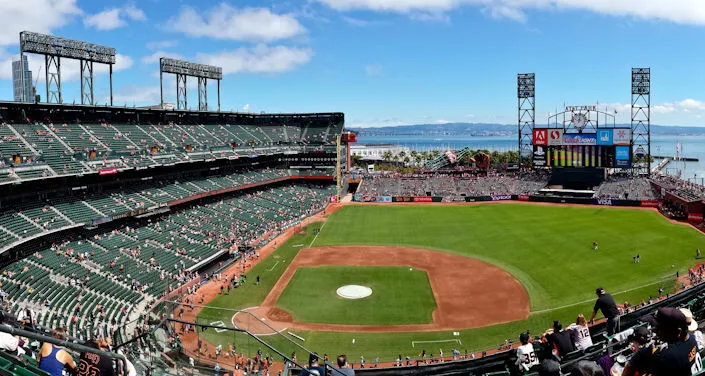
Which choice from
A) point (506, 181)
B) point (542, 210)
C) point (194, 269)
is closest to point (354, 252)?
point (194, 269)

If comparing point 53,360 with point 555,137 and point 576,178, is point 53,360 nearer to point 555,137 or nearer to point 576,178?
point 555,137

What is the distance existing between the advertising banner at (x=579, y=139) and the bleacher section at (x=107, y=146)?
49374mm

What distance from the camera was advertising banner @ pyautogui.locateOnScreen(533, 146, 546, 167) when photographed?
79.5 metres

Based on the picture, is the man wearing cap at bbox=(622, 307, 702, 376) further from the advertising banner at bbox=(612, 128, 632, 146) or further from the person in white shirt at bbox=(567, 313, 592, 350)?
the advertising banner at bbox=(612, 128, 632, 146)

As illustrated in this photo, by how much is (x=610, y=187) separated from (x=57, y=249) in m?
74.9

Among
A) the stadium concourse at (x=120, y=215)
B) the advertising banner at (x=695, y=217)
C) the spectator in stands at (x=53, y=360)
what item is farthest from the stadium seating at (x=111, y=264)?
the advertising banner at (x=695, y=217)

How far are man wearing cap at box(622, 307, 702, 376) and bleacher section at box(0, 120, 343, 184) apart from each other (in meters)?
41.1

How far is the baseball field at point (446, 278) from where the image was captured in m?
29.8

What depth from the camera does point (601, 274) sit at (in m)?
39.2

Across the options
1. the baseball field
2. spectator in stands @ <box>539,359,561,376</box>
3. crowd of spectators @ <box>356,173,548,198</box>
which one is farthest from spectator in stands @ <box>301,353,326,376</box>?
crowd of spectators @ <box>356,173,548,198</box>

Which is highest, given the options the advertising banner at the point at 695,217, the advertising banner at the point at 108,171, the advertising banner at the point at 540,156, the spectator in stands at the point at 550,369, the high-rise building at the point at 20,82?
the high-rise building at the point at 20,82

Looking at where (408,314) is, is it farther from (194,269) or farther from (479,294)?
(194,269)

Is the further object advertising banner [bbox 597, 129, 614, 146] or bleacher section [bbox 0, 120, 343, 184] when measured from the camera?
advertising banner [bbox 597, 129, 614, 146]

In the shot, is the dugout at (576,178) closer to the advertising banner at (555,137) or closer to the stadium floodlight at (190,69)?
the advertising banner at (555,137)
